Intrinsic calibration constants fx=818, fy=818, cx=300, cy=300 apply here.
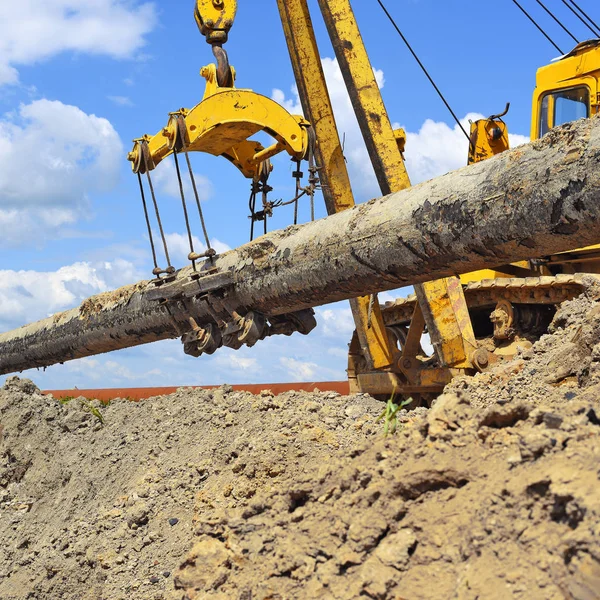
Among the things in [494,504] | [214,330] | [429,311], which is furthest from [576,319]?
[494,504]

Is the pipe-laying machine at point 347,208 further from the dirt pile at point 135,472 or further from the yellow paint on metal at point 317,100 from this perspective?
the dirt pile at point 135,472

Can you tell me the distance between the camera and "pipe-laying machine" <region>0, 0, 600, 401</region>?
20.1 feet

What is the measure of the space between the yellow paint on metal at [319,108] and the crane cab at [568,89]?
2.14 meters

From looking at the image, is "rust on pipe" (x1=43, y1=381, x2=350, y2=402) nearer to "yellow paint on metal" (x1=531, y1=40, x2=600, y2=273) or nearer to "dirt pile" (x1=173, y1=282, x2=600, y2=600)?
"yellow paint on metal" (x1=531, y1=40, x2=600, y2=273)

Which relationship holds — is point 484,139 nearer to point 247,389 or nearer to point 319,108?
point 319,108

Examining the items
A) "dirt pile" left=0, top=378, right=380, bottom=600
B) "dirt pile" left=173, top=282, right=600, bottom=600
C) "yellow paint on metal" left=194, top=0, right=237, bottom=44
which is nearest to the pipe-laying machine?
"yellow paint on metal" left=194, top=0, right=237, bottom=44

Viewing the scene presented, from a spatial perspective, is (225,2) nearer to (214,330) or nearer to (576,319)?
(214,330)

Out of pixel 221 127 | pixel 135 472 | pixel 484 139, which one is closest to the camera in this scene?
pixel 135 472

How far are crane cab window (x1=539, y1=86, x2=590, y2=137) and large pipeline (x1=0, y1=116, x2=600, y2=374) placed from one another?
4.13m

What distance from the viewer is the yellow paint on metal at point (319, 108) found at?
7984 millimetres

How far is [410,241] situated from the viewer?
178 inches

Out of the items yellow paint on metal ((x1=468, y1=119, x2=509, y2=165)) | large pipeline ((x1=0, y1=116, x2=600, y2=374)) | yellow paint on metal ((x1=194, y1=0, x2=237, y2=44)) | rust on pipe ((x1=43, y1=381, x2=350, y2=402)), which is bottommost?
rust on pipe ((x1=43, y1=381, x2=350, y2=402))

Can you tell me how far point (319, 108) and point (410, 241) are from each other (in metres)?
3.86

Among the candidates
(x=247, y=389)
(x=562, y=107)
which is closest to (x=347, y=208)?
(x=562, y=107)
